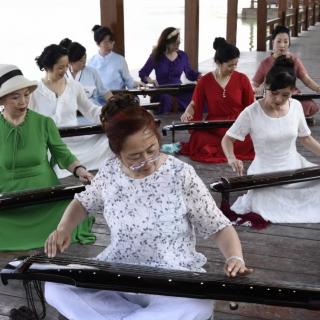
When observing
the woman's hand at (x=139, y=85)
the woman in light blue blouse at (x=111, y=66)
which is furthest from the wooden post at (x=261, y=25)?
the woman in light blue blouse at (x=111, y=66)

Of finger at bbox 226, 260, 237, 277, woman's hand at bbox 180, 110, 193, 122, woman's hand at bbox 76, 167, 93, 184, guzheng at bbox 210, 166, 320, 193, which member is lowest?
guzheng at bbox 210, 166, 320, 193

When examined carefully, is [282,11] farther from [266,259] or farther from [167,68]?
[266,259]

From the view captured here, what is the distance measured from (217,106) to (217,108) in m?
0.02

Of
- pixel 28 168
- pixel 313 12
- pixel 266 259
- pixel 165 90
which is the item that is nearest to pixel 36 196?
pixel 28 168

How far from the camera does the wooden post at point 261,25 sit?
12984 millimetres

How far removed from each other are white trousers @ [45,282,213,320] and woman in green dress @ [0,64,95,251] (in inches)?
45.5

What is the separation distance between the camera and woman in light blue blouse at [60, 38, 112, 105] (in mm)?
5086

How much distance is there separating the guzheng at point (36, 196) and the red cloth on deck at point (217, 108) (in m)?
1.89

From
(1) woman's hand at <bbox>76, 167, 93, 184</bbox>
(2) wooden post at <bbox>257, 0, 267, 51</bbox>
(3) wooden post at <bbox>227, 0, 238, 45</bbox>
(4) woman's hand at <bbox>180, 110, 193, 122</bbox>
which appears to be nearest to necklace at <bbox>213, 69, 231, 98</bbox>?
(4) woman's hand at <bbox>180, 110, 193, 122</bbox>

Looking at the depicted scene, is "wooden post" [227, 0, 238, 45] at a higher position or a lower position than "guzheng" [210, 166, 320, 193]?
higher

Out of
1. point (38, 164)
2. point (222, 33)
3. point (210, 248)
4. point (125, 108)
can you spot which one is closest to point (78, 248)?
point (38, 164)

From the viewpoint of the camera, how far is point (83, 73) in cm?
531

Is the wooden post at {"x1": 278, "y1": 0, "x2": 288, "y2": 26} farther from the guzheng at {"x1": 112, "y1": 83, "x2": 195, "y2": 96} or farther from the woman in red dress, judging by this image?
the woman in red dress

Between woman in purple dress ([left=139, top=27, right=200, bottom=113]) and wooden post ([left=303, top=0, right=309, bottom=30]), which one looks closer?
woman in purple dress ([left=139, top=27, right=200, bottom=113])
